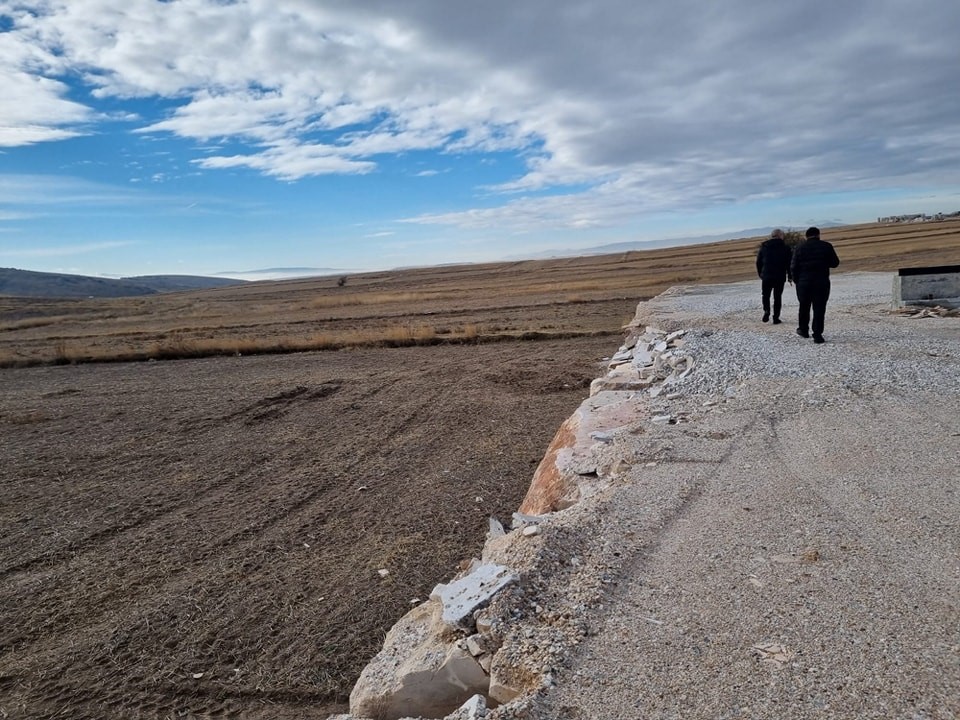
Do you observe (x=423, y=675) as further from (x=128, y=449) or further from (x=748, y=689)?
(x=128, y=449)

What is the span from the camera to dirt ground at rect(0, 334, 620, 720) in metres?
4.59

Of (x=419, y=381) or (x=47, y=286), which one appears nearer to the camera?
(x=419, y=381)

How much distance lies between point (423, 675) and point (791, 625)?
1.75 metres

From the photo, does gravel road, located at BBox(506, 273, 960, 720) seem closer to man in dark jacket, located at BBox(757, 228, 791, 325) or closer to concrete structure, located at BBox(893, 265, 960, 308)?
man in dark jacket, located at BBox(757, 228, 791, 325)

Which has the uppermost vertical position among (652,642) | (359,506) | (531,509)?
(652,642)

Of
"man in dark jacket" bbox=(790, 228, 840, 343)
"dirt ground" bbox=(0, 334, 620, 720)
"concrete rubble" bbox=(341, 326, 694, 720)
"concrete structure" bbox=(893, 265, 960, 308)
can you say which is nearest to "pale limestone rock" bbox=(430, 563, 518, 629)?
"concrete rubble" bbox=(341, 326, 694, 720)

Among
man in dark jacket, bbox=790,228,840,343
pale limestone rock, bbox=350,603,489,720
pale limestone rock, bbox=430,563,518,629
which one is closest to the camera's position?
pale limestone rock, bbox=350,603,489,720

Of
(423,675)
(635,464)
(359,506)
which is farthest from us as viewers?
(359,506)

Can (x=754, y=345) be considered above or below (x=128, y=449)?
above

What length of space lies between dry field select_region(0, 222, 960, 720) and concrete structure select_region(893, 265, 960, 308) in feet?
21.1

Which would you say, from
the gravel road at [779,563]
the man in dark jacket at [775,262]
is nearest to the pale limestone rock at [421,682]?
the gravel road at [779,563]

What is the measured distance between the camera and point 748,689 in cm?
252

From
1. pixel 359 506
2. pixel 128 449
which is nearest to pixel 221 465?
pixel 128 449

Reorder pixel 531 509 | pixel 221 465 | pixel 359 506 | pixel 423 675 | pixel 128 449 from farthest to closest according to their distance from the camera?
1. pixel 128 449
2. pixel 221 465
3. pixel 359 506
4. pixel 531 509
5. pixel 423 675
